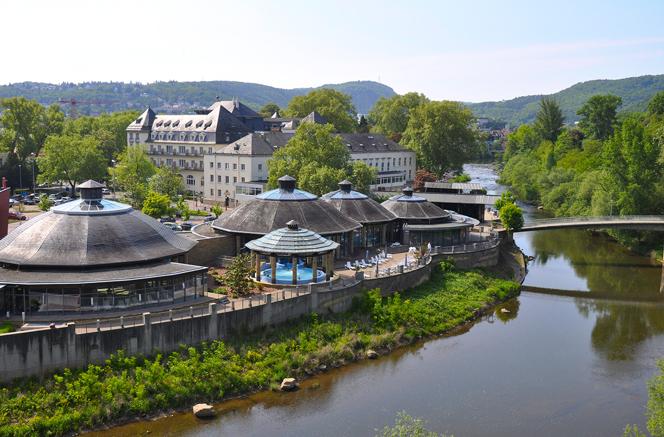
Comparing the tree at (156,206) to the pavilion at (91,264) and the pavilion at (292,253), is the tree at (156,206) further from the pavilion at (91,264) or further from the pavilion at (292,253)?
the pavilion at (91,264)

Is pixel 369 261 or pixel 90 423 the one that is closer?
pixel 90 423

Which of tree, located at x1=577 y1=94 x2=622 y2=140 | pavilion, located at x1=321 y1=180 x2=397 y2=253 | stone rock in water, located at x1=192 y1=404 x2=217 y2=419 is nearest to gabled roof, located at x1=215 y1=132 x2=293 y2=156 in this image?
pavilion, located at x1=321 y1=180 x2=397 y2=253

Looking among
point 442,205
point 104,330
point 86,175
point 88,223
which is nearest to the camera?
point 104,330

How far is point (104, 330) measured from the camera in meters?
32.1

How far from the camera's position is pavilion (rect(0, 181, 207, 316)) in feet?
115

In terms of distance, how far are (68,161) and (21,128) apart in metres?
16.2

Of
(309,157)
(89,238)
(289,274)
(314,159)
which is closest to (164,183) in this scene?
(309,157)

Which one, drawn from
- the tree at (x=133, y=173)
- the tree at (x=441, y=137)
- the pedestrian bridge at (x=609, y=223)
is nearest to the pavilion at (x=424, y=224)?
the pedestrian bridge at (x=609, y=223)

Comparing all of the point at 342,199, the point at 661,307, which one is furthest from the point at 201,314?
the point at 661,307

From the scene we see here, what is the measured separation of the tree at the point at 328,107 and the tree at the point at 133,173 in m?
44.2

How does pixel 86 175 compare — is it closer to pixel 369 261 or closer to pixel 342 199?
pixel 342 199

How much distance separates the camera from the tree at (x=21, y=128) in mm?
98000

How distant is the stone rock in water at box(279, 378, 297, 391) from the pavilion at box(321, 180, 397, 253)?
22.4 metres

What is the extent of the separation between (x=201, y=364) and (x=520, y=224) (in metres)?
42.4
